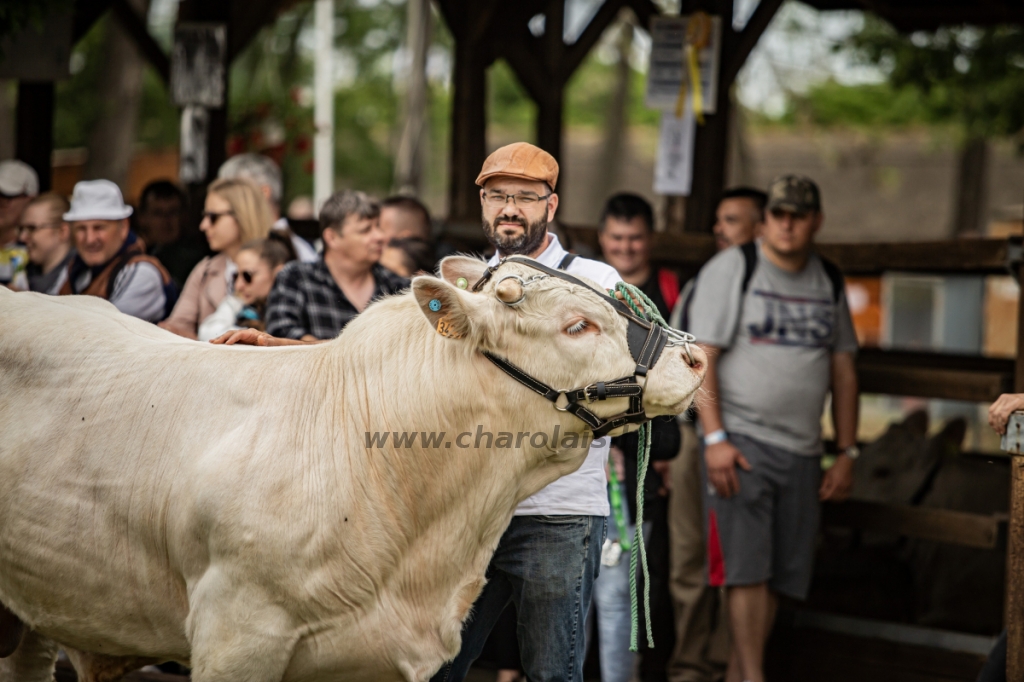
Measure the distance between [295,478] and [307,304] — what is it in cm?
188

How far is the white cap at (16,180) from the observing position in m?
6.66

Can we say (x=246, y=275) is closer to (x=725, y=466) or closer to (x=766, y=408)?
(x=725, y=466)

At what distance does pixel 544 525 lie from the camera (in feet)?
11.1

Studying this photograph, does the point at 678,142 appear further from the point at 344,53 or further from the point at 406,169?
the point at 344,53

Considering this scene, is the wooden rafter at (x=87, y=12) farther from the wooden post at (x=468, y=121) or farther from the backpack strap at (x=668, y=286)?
the backpack strap at (x=668, y=286)

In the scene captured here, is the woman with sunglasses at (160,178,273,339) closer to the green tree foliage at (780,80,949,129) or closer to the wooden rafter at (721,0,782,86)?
the wooden rafter at (721,0,782,86)

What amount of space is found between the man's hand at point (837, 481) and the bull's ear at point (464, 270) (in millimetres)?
2796

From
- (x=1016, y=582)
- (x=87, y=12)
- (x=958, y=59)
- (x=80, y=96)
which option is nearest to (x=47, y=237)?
(x=87, y=12)

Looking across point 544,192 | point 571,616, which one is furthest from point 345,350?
point 571,616

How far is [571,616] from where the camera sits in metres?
3.41

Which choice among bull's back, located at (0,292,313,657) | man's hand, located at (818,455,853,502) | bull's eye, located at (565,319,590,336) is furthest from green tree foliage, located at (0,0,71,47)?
man's hand, located at (818,455,853,502)

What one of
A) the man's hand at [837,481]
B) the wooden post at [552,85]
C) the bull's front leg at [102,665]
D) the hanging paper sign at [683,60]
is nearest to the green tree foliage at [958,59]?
the wooden post at [552,85]


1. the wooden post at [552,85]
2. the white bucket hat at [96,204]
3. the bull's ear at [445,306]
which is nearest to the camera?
the bull's ear at [445,306]

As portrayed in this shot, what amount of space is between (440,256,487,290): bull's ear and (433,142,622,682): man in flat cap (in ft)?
0.65
